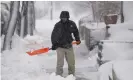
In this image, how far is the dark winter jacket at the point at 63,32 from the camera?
8000 millimetres

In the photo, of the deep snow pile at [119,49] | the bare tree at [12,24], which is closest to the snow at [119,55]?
the deep snow pile at [119,49]

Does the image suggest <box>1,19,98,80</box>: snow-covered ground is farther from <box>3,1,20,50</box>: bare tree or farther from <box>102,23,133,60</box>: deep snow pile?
<box>102,23,133,60</box>: deep snow pile

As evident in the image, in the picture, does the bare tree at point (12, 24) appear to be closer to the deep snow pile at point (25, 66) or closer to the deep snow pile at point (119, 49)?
the deep snow pile at point (25, 66)

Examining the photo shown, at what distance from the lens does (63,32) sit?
805 cm

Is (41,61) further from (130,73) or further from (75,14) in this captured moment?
(75,14)

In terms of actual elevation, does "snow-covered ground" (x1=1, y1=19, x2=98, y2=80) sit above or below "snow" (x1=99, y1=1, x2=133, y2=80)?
below

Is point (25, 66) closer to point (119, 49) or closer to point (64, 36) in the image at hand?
point (64, 36)

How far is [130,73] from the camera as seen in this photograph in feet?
17.1

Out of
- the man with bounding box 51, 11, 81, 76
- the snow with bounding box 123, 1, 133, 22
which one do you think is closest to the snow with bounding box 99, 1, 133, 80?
the man with bounding box 51, 11, 81, 76

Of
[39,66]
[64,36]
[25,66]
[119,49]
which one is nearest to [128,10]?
[39,66]

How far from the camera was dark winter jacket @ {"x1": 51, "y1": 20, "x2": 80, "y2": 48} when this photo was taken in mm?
8000

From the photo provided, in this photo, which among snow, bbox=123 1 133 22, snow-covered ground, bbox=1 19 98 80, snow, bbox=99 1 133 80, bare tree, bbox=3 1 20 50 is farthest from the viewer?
bare tree, bbox=3 1 20 50

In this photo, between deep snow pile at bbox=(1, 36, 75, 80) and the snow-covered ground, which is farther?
the snow-covered ground

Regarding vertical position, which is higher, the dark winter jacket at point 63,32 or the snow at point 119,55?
the dark winter jacket at point 63,32
